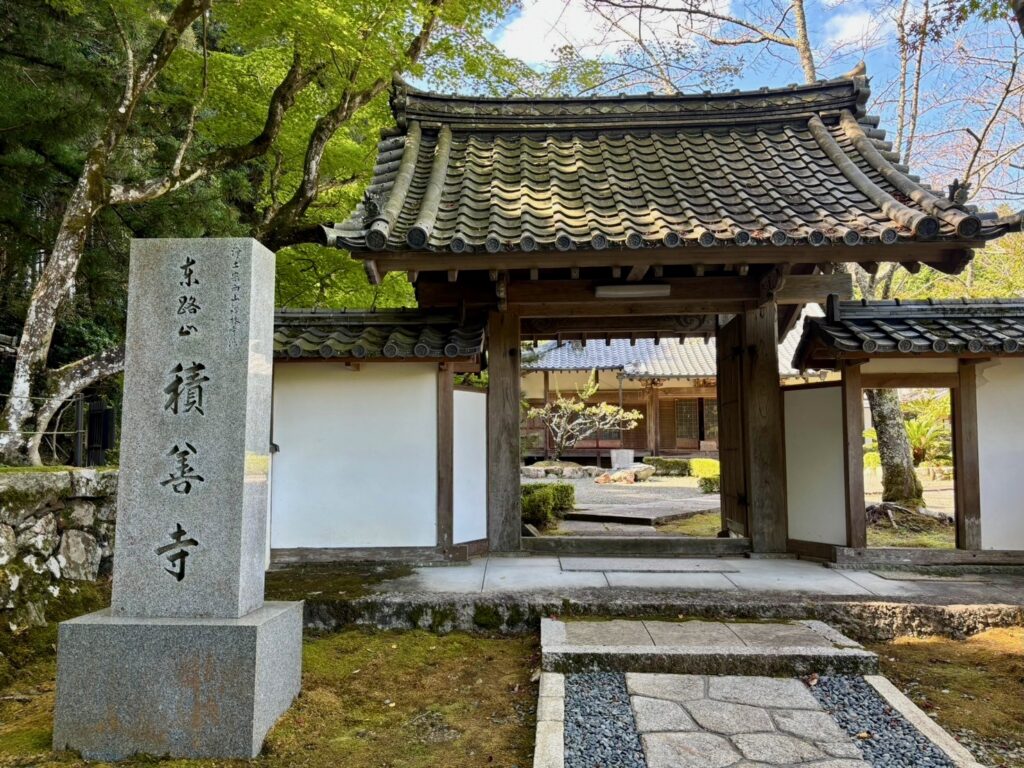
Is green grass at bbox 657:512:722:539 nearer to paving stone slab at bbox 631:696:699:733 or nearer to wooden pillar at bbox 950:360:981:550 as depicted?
wooden pillar at bbox 950:360:981:550

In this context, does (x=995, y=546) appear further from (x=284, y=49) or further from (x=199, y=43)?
(x=199, y=43)

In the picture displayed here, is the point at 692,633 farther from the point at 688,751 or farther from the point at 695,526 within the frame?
the point at 695,526

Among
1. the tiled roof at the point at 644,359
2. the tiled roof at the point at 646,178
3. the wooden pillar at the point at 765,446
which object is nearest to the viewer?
the tiled roof at the point at 646,178

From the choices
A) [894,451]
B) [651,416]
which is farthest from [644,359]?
[894,451]

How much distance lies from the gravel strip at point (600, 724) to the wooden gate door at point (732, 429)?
3.58 meters

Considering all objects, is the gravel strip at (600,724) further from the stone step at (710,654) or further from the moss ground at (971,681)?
the moss ground at (971,681)

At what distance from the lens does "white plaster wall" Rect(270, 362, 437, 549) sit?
6.46 meters

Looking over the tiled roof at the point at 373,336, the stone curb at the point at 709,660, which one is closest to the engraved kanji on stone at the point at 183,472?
the stone curb at the point at 709,660

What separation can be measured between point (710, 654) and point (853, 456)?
310 cm

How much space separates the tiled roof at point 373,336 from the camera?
6.20m

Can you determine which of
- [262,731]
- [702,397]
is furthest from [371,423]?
[702,397]

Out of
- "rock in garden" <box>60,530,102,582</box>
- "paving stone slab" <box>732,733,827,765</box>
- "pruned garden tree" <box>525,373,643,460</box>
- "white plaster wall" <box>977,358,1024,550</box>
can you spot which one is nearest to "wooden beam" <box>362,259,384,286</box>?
"rock in garden" <box>60,530,102,582</box>

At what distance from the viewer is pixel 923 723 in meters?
3.34

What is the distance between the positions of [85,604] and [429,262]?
A: 4066 millimetres
